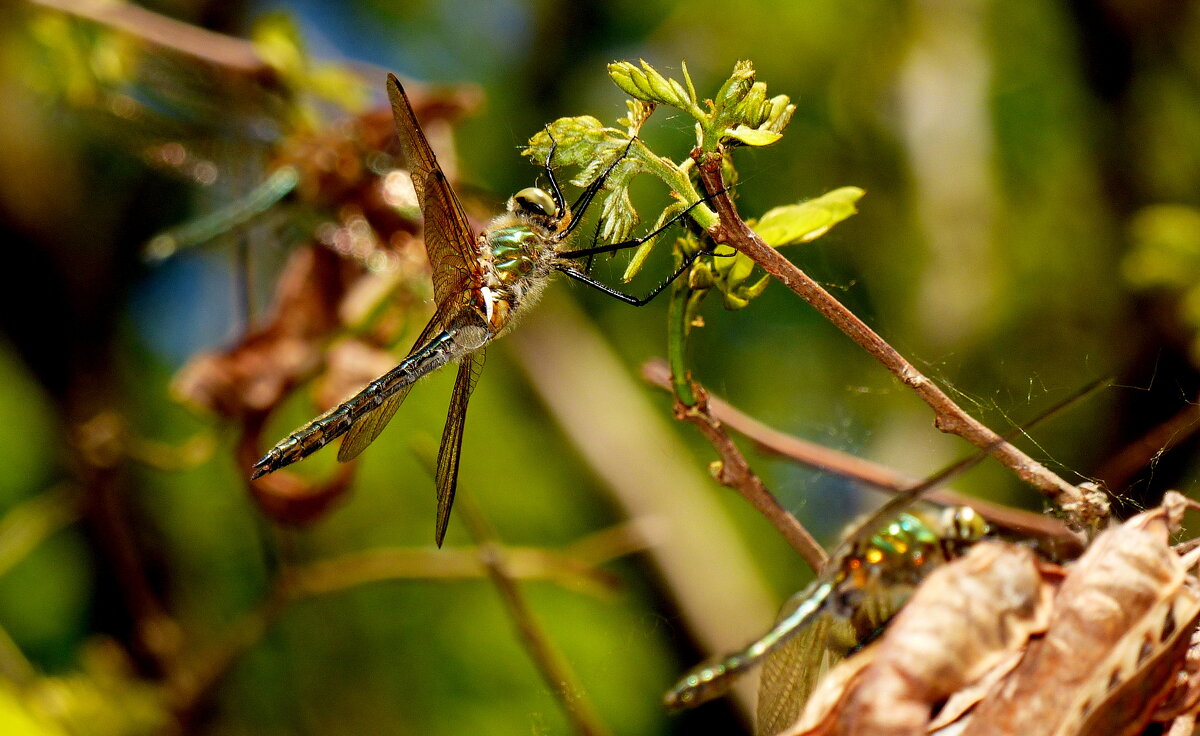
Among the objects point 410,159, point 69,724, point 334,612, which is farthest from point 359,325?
point 334,612

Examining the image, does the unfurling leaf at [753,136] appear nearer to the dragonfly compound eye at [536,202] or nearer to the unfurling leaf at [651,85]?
the unfurling leaf at [651,85]

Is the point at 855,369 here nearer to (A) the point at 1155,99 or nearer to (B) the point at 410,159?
(A) the point at 1155,99

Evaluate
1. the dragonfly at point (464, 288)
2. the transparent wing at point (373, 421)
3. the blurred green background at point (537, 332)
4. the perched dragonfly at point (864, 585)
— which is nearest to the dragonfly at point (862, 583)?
the perched dragonfly at point (864, 585)

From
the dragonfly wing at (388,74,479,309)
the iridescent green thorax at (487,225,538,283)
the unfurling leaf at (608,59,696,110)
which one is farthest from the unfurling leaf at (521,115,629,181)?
the iridescent green thorax at (487,225,538,283)

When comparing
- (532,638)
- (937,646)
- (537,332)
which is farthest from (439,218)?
(537,332)

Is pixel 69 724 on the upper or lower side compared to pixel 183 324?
lower

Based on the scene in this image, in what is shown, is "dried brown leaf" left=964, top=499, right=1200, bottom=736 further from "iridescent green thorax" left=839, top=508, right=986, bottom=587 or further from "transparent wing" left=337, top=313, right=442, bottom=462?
"transparent wing" left=337, top=313, right=442, bottom=462
